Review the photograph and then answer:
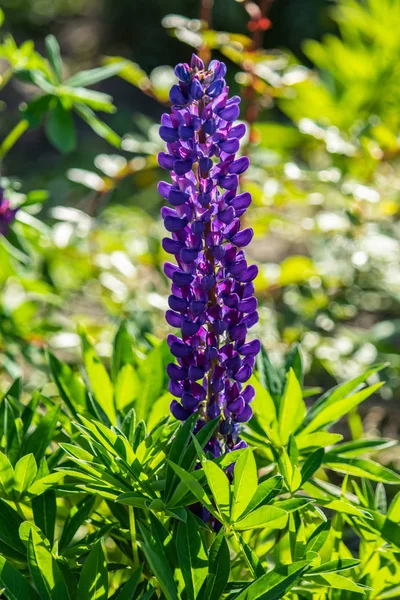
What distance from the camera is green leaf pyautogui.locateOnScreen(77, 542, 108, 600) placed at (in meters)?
1.09

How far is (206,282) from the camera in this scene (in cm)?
116

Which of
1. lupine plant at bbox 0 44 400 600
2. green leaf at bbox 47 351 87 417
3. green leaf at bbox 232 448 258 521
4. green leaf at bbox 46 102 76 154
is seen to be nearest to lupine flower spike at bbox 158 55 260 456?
lupine plant at bbox 0 44 400 600

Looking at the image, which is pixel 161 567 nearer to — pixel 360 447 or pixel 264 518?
pixel 264 518

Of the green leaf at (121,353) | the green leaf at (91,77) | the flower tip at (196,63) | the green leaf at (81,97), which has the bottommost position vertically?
the green leaf at (121,353)

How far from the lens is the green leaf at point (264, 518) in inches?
41.9

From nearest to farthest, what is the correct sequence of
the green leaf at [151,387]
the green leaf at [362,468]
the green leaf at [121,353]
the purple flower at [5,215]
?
the green leaf at [362,468], the green leaf at [151,387], the green leaf at [121,353], the purple flower at [5,215]

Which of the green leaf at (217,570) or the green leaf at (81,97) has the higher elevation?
the green leaf at (81,97)

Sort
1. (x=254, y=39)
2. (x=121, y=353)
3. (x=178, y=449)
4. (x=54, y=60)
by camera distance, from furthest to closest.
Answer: (x=254, y=39) < (x=54, y=60) < (x=121, y=353) < (x=178, y=449)

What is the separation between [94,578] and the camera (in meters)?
1.10

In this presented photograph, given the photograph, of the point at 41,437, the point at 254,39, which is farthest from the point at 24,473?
the point at 254,39

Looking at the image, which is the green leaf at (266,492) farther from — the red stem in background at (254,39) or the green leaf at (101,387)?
the red stem in background at (254,39)

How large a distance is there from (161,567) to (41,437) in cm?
40

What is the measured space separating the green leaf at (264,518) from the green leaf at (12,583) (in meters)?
0.32

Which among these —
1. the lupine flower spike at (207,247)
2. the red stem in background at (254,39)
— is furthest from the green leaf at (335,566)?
the red stem in background at (254,39)
